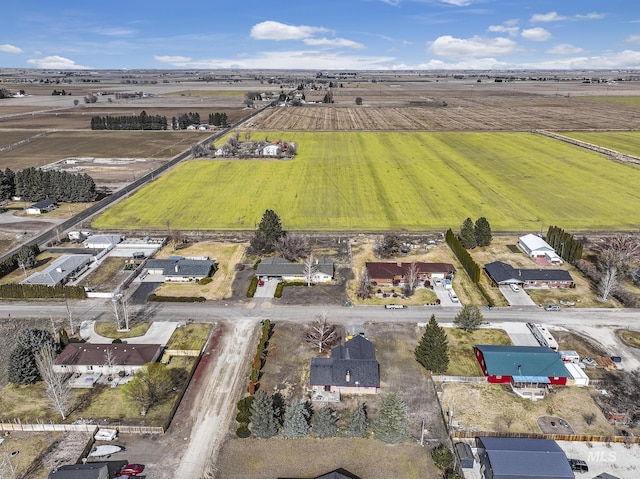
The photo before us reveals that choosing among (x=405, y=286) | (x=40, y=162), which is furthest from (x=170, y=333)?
(x=40, y=162)

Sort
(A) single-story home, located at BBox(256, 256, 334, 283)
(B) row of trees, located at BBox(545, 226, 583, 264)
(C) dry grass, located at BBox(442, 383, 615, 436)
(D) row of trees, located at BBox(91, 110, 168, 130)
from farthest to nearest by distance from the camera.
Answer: (D) row of trees, located at BBox(91, 110, 168, 130), (B) row of trees, located at BBox(545, 226, 583, 264), (A) single-story home, located at BBox(256, 256, 334, 283), (C) dry grass, located at BBox(442, 383, 615, 436)

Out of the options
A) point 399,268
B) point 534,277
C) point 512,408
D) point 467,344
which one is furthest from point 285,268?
point 534,277

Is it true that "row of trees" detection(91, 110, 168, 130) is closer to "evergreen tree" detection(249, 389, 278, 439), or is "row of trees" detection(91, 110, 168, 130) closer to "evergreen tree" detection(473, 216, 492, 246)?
"evergreen tree" detection(473, 216, 492, 246)

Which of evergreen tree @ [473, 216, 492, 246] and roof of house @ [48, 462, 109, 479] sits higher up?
evergreen tree @ [473, 216, 492, 246]

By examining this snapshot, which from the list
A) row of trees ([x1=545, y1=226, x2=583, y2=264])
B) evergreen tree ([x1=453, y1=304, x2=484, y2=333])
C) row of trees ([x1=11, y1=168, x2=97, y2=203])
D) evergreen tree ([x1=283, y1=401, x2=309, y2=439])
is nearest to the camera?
evergreen tree ([x1=283, y1=401, x2=309, y2=439])

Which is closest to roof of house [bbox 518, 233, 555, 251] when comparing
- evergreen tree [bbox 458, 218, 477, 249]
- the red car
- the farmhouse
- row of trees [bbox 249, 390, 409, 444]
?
evergreen tree [bbox 458, 218, 477, 249]

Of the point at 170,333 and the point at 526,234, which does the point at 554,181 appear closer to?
the point at 526,234

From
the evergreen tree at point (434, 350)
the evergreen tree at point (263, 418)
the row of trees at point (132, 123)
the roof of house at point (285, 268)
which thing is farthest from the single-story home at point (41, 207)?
the row of trees at point (132, 123)
